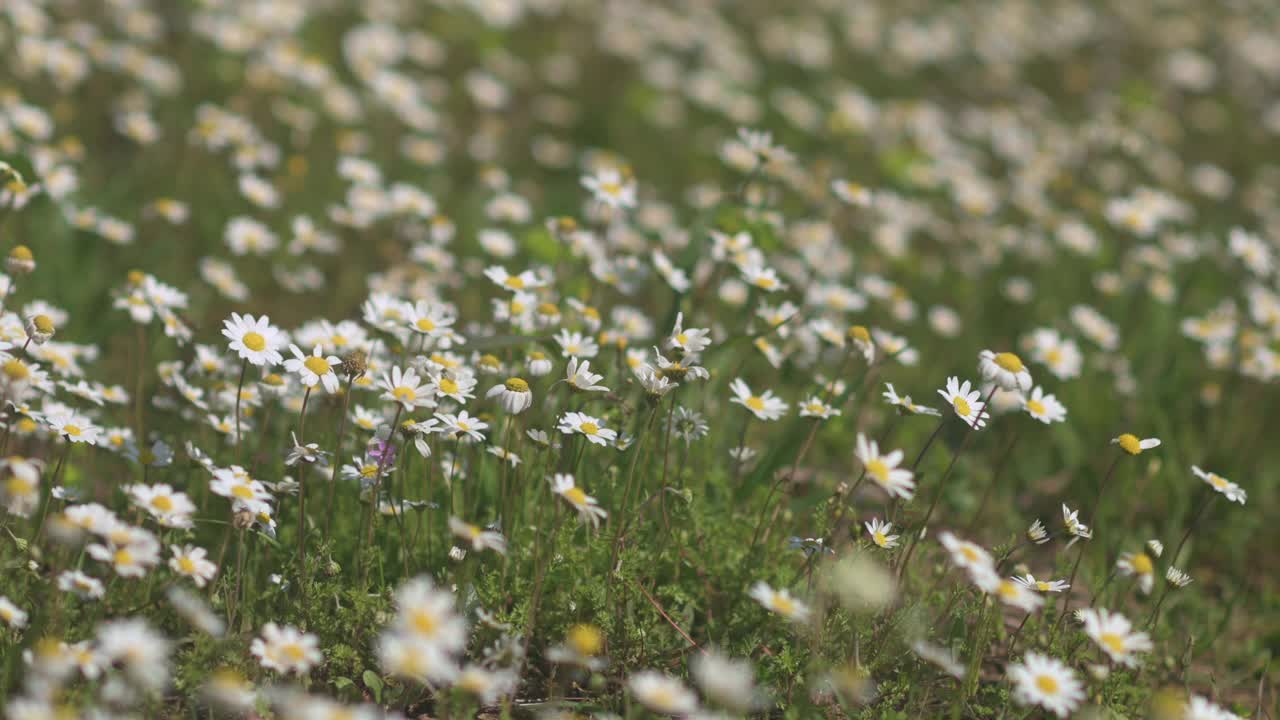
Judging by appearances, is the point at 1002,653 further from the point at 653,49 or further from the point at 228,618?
the point at 653,49

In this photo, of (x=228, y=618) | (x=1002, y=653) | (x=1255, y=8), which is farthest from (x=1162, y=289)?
(x=1255, y=8)

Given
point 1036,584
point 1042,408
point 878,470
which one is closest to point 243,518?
point 878,470

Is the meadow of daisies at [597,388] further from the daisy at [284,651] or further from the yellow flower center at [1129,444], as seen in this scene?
the yellow flower center at [1129,444]

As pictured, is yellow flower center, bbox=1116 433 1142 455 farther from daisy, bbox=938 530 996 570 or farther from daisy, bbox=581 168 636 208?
daisy, bbox=581 168 636 208

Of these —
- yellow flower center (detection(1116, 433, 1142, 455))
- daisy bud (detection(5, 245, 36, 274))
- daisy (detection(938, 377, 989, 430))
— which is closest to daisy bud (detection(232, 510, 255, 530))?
daisy bud (detection(5, 245, 36, 274))

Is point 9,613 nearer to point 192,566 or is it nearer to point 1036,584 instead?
point 192,566

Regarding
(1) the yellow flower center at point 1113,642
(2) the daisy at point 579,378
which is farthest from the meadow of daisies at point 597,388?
(2) the daisy at point 579,378
